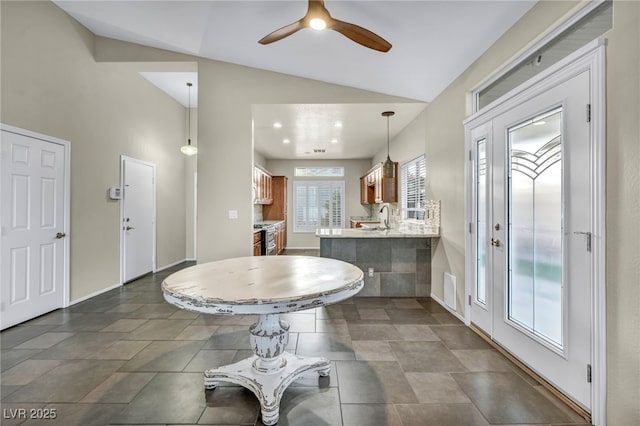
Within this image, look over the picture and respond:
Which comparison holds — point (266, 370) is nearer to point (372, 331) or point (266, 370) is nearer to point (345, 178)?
point (372, 331)

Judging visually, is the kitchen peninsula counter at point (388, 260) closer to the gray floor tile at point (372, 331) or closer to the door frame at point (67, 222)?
the gray floor tile at point (372, 331)

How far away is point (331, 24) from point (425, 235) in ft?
8.89

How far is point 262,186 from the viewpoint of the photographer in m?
6.57

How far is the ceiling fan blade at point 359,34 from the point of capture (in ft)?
6.20

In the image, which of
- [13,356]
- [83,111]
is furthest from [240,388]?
[83,111]

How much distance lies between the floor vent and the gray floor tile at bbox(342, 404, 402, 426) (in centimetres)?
184

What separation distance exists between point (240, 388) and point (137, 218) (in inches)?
158

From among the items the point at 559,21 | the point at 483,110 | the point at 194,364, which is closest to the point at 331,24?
the point at 559,21

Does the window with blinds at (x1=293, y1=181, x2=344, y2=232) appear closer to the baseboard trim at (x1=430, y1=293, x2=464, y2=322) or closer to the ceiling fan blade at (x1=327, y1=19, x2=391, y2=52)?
the baseboard trim at (x1=430, y1=293, x2=464, y2=322)

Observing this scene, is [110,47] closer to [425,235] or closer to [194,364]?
[194,364]

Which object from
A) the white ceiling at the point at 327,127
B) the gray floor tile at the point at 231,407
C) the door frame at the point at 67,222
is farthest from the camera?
the white ceiling at the point at 327,127

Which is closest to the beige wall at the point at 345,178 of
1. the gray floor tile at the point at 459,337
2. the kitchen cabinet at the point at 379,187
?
the kitchen cabinet at the point at 379,187

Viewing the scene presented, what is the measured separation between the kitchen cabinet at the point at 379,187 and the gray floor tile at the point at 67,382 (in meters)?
4.64

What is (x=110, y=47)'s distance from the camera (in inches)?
147
